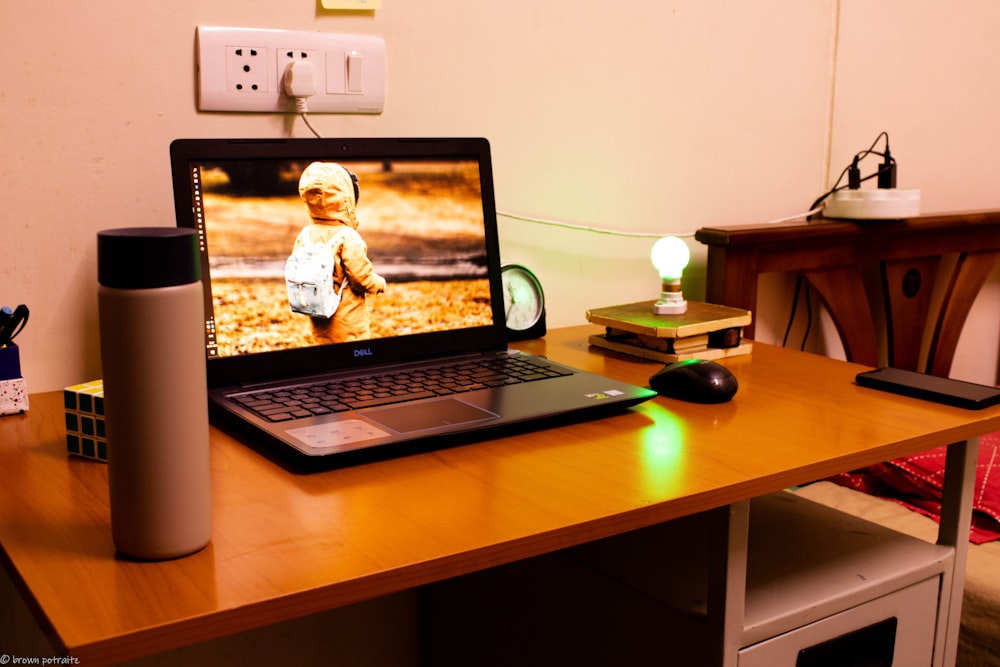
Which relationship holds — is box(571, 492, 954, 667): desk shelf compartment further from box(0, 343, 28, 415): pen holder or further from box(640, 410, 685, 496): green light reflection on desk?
box(0, 343, 28, 415): pen holder

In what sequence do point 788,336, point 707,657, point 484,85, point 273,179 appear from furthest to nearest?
point 788,336
point 484,85
point 273,179
point 707,657

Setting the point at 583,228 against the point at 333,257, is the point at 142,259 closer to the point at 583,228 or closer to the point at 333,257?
the point at 333,257

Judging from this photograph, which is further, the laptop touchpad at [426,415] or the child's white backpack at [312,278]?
the child's white backpack at [312,278]

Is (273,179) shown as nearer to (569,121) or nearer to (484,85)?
(484,85)

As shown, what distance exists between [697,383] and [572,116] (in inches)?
21.2

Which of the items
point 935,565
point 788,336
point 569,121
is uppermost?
point 569,121

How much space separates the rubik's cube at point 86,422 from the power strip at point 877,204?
127cm

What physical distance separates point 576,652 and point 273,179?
625mm

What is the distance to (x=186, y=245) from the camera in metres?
0.60

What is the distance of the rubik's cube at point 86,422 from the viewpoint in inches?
A: 32.0

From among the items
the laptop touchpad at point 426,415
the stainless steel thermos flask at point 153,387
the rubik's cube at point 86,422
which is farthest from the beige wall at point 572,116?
the stainless steel thermos flask at point 153,387

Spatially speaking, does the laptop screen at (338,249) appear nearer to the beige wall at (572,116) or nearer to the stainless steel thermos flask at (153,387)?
the beige wall at (572,116)

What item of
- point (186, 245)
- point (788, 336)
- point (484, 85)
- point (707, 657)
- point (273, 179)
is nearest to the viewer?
point (186, 245)

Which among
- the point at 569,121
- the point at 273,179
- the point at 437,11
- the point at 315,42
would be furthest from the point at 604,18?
the point at 273,179
